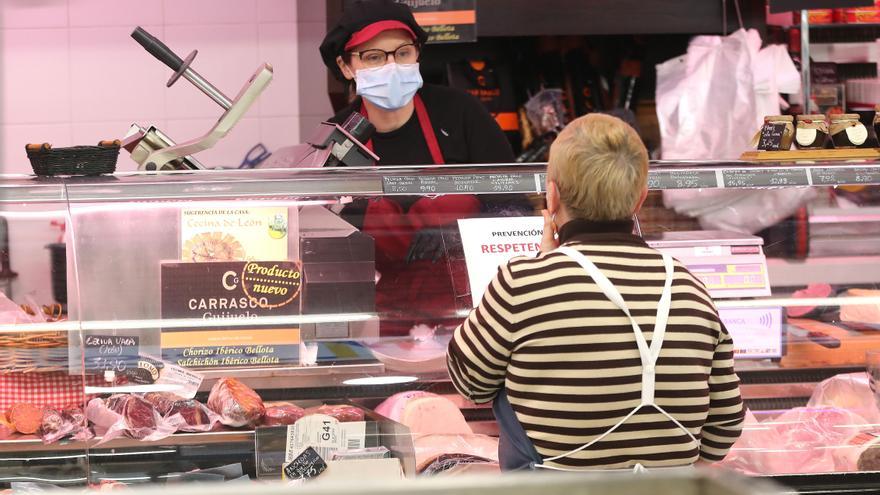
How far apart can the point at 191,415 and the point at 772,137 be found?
5.56 feet

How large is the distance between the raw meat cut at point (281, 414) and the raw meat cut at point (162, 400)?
8.4 inches

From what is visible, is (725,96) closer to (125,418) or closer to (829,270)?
(829,270)

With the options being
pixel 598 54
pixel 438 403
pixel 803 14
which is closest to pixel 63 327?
pixel 438 403

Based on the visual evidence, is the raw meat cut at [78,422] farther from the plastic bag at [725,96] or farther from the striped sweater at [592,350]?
the plastic bag at [725,96]

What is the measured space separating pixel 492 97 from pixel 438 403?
9.59ft

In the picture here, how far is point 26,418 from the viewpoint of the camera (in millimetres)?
2373

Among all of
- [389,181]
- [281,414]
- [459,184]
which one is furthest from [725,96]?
[281,414]

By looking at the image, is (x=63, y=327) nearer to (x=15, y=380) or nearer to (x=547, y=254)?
(x=15, y=380)

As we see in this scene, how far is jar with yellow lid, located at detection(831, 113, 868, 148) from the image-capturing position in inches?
111

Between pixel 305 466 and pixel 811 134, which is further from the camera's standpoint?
pixel 811 134

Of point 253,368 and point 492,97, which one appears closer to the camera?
point 253,368

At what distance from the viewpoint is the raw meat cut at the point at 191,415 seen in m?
2.37

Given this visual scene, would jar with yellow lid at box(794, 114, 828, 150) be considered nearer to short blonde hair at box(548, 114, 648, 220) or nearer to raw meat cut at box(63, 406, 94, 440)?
short blonde hair at box(548, 114, 648, 220)

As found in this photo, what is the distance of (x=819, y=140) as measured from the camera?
2.81 m
